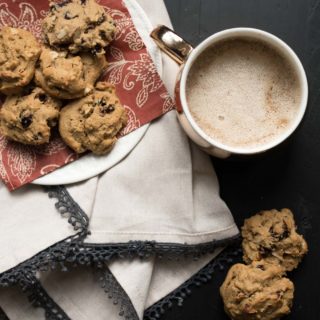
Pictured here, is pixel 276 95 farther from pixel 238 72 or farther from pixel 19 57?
pixel 19 57

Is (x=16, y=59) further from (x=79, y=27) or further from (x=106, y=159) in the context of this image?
(x=106, y=159)

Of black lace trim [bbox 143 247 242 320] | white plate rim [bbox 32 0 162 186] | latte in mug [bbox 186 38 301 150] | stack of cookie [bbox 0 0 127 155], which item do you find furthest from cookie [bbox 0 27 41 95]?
black lace trim [bbox 143 247 242 320]

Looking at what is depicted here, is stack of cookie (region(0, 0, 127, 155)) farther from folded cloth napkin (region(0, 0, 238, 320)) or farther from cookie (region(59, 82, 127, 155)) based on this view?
folded cloth napkin (region(0, 0, 238, 320))

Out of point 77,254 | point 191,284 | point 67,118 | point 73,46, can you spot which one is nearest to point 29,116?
point 67,118

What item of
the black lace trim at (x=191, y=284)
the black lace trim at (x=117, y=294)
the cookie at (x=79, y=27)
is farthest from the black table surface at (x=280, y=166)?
the cookie at (x=79, y=27)

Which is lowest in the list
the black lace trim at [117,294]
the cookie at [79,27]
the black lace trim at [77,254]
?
the black lace trim at [117,294]

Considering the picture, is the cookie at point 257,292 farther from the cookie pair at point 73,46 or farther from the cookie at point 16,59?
the cookie at point 16,59

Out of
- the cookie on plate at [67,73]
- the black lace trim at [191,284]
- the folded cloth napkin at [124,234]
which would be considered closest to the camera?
the cookie on plate at [67,73]
